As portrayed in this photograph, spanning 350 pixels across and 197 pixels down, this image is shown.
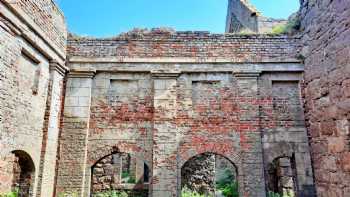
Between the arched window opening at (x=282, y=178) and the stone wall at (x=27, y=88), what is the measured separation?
8140mm

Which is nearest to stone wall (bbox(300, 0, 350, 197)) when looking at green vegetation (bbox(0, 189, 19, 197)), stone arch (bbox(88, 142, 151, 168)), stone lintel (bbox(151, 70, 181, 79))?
stone lintel (bbox(151, 70, 181, 79))

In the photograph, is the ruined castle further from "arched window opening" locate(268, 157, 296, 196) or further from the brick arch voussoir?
"arched window opening" locate(268, 157, 296, 196)

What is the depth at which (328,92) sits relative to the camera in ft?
10.4

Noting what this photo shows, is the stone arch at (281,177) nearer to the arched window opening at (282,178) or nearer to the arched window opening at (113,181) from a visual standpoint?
the arched window opening at (282,178)

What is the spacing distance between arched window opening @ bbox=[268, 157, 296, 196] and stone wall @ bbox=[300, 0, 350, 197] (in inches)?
315

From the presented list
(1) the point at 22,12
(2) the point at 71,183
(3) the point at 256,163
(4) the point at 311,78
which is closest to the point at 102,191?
(2) the point at 71,183

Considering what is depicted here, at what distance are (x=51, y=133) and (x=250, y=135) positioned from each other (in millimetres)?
5916

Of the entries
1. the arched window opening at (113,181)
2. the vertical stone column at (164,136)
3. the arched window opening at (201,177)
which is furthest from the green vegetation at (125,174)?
the vertical stone column at (164,136)

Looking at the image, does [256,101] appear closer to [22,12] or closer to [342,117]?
[342,117]

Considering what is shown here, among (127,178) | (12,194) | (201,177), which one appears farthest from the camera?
(127,178)

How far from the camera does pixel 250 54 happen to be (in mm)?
9430

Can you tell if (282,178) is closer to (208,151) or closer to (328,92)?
(208,151)

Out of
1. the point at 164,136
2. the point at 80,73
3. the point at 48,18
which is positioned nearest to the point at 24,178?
the point at 80,73

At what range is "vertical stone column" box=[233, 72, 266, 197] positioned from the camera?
27.6 feet
